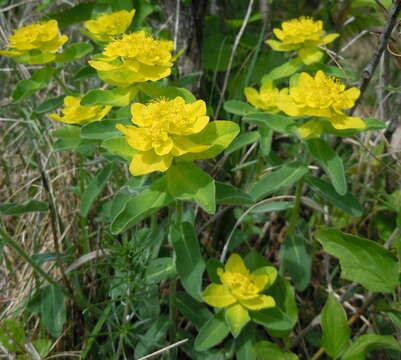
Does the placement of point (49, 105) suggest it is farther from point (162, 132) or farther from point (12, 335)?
point (12, 335)

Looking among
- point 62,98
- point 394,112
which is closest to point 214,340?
point 62,98

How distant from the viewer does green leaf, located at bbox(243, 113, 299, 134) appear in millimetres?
1466

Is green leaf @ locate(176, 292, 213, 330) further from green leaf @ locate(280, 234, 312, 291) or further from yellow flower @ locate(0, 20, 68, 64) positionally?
yellow flower @ locate(0, 20, 68, 64)

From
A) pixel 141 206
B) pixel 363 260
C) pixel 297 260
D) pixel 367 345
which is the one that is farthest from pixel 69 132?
pixel 367 345

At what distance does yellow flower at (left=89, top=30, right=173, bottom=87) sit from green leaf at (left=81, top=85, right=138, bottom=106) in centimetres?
3

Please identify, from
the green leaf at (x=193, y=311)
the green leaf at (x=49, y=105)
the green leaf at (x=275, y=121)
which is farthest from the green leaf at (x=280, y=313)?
the green leaf at (x=49, y=105)

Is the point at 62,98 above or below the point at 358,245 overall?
above

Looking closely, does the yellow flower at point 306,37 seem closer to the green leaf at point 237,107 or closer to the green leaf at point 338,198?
the green leaf at point 237,107

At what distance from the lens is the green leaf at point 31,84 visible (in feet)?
5.45

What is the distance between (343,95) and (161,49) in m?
0.57

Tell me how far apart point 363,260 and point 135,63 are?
33.6 inches

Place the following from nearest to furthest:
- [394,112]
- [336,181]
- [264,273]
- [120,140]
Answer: [120,140]
[336,181]
[264,273]
[394,112]

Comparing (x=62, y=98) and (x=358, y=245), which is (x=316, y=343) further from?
(x=62, y=98)

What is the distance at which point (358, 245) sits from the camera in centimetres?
129
